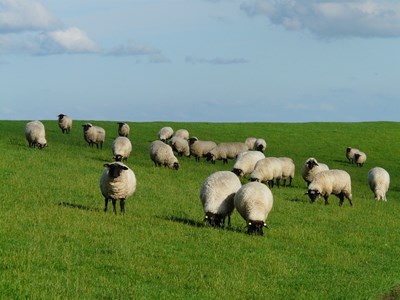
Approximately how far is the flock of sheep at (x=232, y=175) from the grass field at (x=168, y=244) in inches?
30.4

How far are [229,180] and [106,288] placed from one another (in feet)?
31.6

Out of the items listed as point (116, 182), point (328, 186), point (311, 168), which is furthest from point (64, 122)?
point (116, 182)

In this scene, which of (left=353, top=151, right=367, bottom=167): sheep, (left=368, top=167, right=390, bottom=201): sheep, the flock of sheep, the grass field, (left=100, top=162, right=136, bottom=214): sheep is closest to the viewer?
the grass field

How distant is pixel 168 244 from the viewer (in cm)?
1672

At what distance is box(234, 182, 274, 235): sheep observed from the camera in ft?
64.5

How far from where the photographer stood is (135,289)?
39.8 ft

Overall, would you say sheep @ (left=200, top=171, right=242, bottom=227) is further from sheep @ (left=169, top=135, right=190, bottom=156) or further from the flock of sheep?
sheep @ (left=169, top=135, right=190, bottom=156)

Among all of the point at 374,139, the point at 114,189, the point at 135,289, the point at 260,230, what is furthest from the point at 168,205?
the point at 374,139

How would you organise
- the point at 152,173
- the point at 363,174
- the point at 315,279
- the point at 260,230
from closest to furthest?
the point at 315,279 < the point at 260,230 < the point at 152,173 < the point at 363,174

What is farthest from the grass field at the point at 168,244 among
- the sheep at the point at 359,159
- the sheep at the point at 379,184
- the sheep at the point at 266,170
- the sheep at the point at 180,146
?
the sheep at the point at 359,159

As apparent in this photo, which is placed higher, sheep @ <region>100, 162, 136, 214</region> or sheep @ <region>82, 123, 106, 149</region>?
sheep @ <region>82, 123, 106, 149</region>

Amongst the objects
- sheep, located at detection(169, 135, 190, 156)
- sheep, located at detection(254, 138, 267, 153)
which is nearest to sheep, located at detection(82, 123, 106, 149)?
sheep, located at detection(169, 135, 190, 156)

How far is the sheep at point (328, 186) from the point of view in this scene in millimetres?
30219

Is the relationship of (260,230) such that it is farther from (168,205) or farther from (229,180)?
(168,205)
